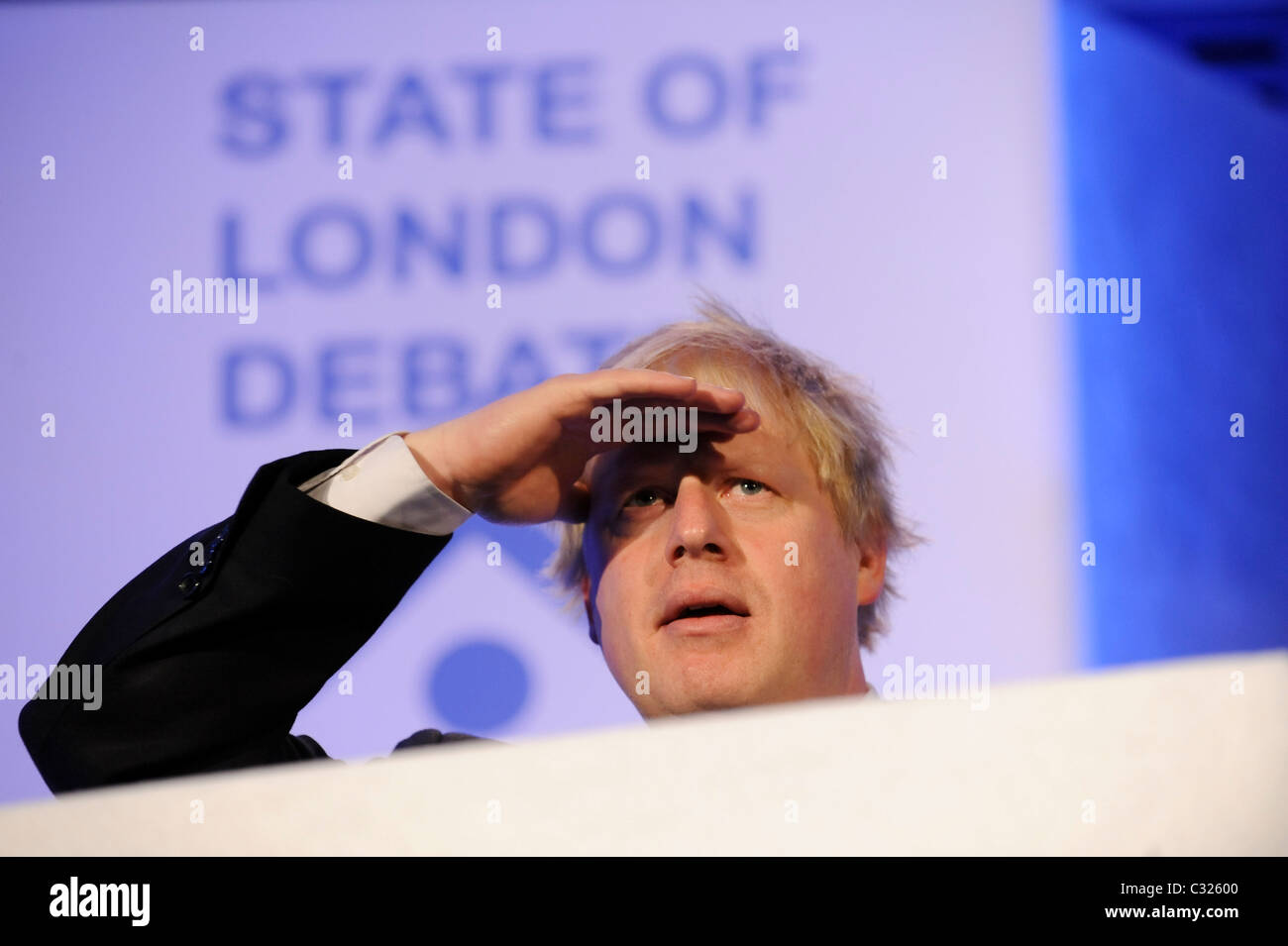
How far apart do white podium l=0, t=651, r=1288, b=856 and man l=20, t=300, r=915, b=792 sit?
0.08 metres

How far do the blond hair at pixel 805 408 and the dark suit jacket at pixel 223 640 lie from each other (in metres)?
0.43

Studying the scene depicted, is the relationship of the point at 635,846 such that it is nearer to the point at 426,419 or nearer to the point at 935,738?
the point at 935,738

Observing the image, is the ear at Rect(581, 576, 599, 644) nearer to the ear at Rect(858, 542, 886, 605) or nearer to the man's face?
the man's face

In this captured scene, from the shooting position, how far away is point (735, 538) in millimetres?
1504

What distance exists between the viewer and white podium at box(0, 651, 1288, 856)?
53.6 inches

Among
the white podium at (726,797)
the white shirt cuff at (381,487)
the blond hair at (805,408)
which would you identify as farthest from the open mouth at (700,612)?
the white shirt cuff at (381,487)

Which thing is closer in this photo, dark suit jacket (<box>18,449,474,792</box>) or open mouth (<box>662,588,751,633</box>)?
dark suit jacket (<box>18,449,474,792</box>)

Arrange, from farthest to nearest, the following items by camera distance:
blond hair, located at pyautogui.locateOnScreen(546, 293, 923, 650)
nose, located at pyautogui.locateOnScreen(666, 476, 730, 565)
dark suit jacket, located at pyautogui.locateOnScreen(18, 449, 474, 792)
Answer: blond hair, located at pyautogui.locateOnScreen(546, 293, 923, 650) → nose, located at pyautogui.locateOnScreen(666, 476, 730, 565) → dark suit jacket, located at pyautogui.locateOnScreen(18, 449, 474, 792)

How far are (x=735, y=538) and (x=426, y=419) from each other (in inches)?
29.9

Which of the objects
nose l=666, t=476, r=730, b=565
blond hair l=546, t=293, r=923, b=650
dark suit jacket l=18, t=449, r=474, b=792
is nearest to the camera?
dark suit jacket l=18, t=449, r=474, b=792

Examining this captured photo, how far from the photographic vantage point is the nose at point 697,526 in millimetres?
1468

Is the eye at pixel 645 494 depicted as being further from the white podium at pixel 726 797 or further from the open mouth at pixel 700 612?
the white podium at pixel 726 797

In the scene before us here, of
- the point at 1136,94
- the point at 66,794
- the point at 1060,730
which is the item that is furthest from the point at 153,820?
the point at 1136,94

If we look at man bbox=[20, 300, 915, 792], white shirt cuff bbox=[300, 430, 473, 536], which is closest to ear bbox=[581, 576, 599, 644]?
man bbox=[20, 300, 915, 792]
